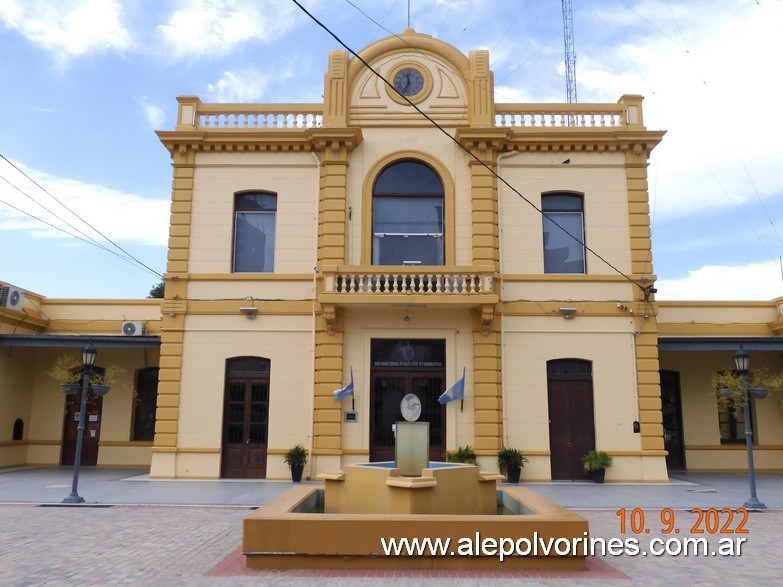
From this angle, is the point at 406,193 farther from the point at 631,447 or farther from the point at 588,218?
the point at 631,447

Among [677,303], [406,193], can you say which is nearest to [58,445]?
[406,193]

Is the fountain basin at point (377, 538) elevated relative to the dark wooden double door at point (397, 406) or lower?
lower

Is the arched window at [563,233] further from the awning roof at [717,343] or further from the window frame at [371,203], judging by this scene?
the awning roof at [717,343]

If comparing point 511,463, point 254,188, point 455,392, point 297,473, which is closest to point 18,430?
point 297,473

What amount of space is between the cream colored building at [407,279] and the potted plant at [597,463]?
381 mm

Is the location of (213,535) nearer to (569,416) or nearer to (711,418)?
(569,416)

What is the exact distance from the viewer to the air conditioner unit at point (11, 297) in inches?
740

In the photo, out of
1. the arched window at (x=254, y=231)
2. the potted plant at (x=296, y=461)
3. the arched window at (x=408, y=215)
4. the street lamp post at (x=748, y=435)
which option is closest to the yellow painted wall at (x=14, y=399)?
the arched window at (x=254, y=231)

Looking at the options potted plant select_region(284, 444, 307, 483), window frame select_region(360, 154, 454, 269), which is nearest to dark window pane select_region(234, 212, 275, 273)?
window frame select_region(360, 154, 454, 269)

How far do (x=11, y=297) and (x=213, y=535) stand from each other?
518 inches

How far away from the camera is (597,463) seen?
1627 centimetres

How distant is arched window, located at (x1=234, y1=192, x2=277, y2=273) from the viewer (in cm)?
1797

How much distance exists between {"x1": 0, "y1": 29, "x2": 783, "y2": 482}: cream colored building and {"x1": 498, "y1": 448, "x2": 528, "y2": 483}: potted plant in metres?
0.24

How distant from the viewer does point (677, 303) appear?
20.3 m
